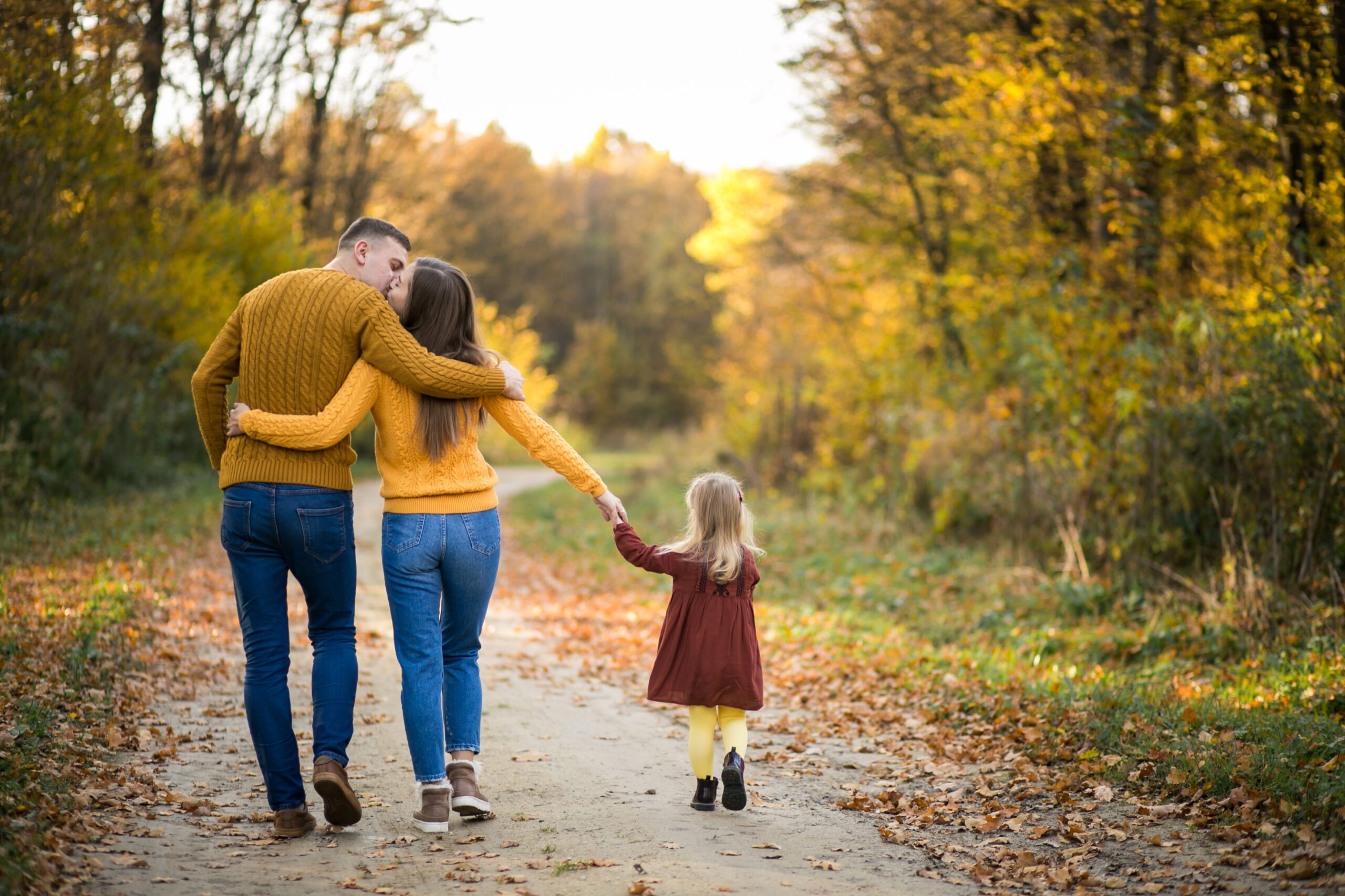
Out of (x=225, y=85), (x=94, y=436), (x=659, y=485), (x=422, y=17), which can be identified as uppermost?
(x=422, y=17)

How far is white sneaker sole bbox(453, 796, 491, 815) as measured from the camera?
14.1 ft

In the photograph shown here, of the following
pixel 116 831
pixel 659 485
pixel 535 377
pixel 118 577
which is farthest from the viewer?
pixel 535 377

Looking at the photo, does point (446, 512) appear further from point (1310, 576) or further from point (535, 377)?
point (535, 377)

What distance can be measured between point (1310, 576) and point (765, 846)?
538 cm

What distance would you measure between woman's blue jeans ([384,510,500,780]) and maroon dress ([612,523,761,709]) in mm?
643

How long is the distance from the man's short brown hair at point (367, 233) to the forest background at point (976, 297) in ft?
13.6

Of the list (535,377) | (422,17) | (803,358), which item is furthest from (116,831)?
(535,377)

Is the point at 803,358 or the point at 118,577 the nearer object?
the point at 118,577

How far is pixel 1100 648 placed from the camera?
796 centimetres

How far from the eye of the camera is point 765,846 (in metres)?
4.23

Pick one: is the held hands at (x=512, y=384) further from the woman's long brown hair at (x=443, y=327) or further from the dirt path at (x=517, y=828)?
the dirt path at (x=517, y=828)

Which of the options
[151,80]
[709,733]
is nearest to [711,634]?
[709,733]

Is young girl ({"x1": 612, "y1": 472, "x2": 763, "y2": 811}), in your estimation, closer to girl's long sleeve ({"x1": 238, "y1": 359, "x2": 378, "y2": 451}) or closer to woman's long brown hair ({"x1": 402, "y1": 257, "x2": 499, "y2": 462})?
woman's long brown hair ({"x1": 402, "y1": 257, "x2": 499, "y2": 462})

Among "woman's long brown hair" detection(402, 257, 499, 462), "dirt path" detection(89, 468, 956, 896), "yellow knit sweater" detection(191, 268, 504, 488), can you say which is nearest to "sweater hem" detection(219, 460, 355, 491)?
"yellow knit sweater" detection(191, 268, 504, 488)
